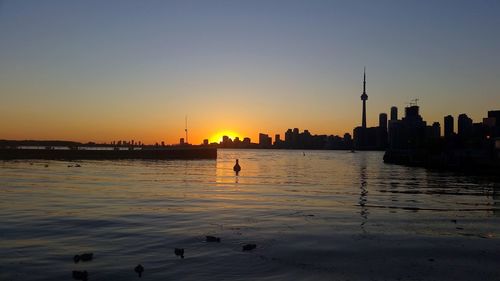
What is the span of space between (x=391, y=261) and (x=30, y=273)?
12133mm

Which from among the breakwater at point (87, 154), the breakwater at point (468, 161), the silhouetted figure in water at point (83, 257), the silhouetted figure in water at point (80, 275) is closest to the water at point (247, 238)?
the silhouetted figure in water at point (80, 275)

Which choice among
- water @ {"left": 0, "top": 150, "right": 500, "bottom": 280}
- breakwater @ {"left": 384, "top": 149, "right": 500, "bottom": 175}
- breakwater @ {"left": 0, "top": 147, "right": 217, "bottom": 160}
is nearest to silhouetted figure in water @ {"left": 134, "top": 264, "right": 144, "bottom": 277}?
water @ {"left": 0, "top": 150, "right": 500, "bottom": 280}

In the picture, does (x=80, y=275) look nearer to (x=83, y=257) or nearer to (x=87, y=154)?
(x=83, y=257)

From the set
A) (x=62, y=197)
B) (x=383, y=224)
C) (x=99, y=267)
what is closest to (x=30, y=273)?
(x=99, y=267)

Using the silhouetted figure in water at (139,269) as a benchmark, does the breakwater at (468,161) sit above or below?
above

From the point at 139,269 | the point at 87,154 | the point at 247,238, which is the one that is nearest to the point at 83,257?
the point at 139,269

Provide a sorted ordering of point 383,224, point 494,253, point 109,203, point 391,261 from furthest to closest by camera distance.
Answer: point 109,203
point 383,224
point 494,253
point 391,261

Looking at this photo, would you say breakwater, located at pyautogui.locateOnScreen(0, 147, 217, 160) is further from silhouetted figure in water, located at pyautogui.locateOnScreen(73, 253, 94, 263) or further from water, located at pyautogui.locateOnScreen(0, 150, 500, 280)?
silhouetted figure in water, located at pyautogui.locateOnScreen(73, 253, 94, 263)

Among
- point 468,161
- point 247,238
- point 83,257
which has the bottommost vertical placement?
point 247,238

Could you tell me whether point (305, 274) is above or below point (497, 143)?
below

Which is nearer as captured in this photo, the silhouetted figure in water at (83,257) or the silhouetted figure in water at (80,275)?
the silhouetted figure in water at (80,275)

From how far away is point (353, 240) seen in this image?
2077 centimetres

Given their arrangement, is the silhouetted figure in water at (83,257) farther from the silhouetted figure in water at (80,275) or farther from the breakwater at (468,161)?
the breakwater at (468,161)

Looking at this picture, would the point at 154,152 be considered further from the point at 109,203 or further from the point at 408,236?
the point at 408,236
